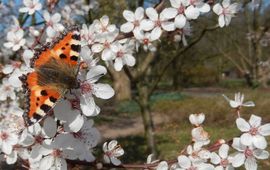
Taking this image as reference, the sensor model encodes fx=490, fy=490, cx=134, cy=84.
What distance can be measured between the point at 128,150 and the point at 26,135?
30.1 ft

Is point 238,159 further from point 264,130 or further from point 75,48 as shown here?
point 75,48

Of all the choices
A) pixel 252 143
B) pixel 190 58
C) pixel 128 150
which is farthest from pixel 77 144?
pixel 190 58

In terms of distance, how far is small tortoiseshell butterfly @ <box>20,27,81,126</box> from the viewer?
140 cm

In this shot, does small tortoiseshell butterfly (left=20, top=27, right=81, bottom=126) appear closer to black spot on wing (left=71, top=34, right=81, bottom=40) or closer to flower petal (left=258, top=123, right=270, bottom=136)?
black spot on wing (left=71, top=34, right=81, bottom=40)

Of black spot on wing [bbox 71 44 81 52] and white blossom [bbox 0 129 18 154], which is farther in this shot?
white blossom [bbox 0 129 18 154]

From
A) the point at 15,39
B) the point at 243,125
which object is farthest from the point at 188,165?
the point at 15,39

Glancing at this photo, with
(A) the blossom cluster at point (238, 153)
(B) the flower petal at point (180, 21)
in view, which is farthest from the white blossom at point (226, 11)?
(A) the blossom cluster at point (238, 153)

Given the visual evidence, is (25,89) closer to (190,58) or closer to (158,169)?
(158,169)

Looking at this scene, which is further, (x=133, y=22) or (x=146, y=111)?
(x=146, y=111)

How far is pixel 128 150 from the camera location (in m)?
10.8

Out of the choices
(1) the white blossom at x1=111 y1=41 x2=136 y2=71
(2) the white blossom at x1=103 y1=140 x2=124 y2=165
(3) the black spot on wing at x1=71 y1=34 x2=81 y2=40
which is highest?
(3) the black spot on wing at x1=71 y1=34 x2=81 y2=40

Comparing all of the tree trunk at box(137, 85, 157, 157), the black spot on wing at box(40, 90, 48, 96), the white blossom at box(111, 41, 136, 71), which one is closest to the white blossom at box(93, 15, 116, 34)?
the white blossom at box(111, 41, 136, 71)

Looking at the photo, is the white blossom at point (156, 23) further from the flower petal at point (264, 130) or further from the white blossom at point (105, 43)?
the flower petal at point (264, 130)

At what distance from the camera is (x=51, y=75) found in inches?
59.2
